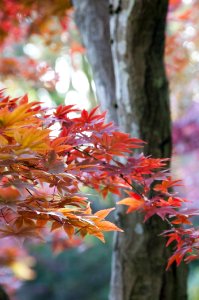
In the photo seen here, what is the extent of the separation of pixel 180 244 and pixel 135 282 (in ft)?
1.71

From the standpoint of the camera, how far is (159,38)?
1.30 meters

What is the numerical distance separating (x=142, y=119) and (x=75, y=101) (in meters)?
3.63

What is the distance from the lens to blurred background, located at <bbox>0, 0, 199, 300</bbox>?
2.63 m

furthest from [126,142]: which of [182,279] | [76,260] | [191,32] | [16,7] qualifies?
[76,260]

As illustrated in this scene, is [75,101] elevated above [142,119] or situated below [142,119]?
above

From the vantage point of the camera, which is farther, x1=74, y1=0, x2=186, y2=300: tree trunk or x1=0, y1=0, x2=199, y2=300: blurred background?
x1=0, y1=0, x2=199, y2=300: blurred background

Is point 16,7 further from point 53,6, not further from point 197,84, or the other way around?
point 197,84

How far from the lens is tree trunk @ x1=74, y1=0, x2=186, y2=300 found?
128cm

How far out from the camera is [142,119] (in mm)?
1307

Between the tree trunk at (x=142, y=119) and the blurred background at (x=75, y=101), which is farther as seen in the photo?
the blurred background at (x=75, y=101)

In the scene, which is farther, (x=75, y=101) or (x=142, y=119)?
(x=75, y=101)

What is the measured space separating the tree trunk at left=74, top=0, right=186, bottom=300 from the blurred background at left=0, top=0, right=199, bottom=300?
109 cm

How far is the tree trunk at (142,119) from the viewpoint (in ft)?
4.19

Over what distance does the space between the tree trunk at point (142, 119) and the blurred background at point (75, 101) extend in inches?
42.7
